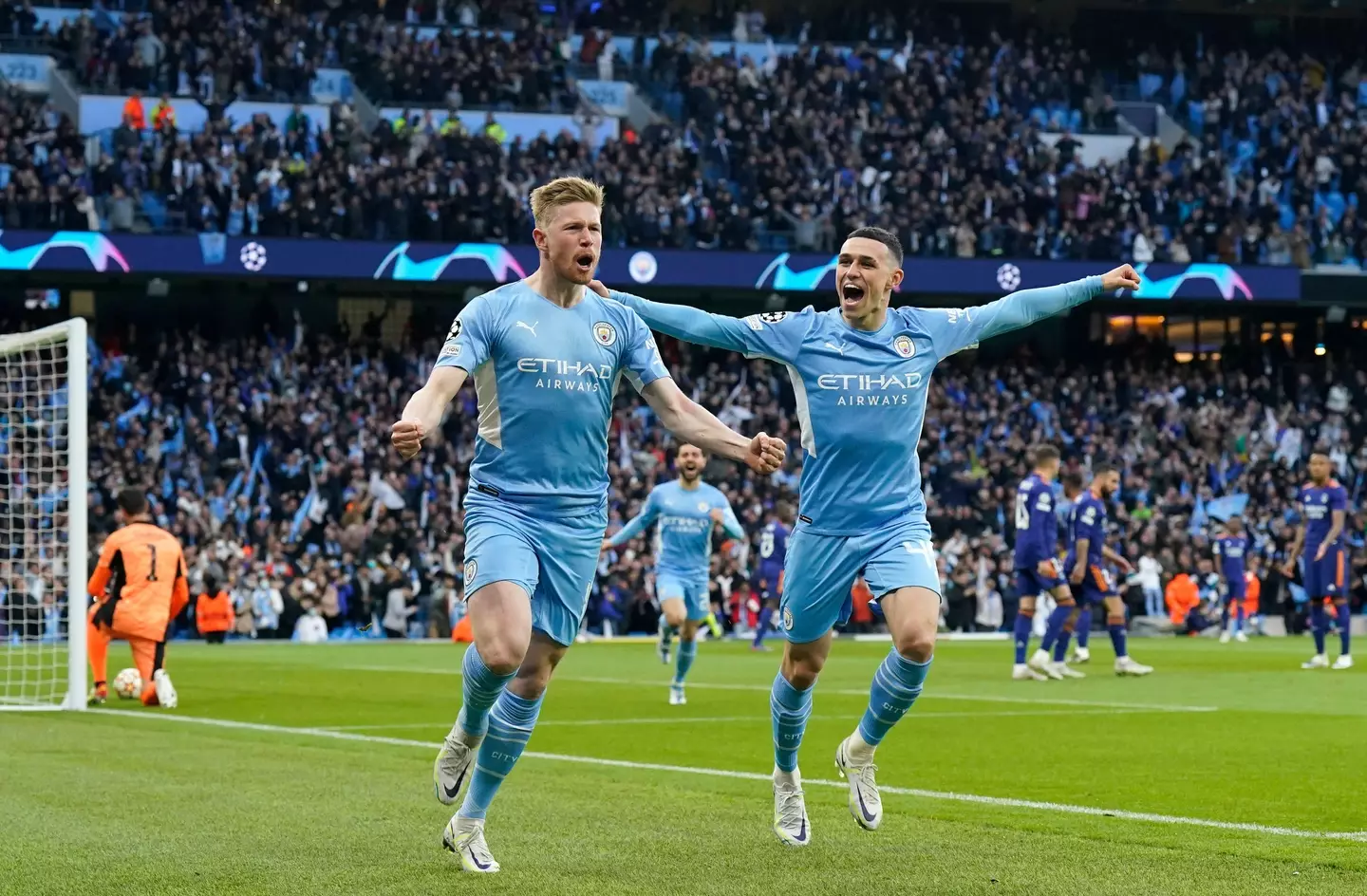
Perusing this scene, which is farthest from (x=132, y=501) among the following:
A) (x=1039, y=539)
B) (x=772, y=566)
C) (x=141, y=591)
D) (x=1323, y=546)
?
(x=772, y=566)

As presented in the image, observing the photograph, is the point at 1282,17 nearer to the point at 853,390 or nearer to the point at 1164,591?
the point at 1164,591

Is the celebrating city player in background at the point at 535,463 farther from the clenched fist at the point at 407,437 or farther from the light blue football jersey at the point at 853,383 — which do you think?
the light blue football jersey at the point at 853,383

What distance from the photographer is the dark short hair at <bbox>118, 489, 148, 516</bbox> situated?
17.0 m

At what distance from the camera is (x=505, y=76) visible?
42.2 m

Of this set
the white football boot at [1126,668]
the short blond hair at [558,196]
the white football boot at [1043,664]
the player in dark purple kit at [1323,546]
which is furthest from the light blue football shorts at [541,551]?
the white football boot at [1126,668]

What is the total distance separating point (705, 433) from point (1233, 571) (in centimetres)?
2661

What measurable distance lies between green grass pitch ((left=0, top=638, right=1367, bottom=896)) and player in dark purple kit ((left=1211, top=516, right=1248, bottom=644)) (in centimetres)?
1309

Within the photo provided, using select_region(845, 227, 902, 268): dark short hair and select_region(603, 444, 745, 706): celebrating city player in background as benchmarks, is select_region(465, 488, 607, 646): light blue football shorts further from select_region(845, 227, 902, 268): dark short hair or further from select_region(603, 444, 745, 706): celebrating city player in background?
select_region(603, 444, 745, 706): celebrating city player in background

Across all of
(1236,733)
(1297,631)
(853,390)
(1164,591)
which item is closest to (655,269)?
(1164,591)

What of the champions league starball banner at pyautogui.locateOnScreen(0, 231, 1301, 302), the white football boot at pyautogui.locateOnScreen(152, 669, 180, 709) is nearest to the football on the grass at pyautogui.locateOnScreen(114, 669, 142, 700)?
the white football boot at pyautogui.locateOnScreen(152, 669, 180, 709)

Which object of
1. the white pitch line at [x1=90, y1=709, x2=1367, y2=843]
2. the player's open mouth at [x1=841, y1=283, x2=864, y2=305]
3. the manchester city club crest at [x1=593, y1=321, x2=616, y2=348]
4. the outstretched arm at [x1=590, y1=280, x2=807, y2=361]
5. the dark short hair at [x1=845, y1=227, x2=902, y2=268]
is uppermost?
the dark short hair at [x1=845, y1=227, x2=902, y2=268]

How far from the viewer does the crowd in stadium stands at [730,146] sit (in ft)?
123

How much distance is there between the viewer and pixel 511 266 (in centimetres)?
3788

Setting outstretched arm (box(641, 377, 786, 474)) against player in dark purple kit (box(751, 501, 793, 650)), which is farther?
player in dark purple kit (box(751, 501, 793, 650))
